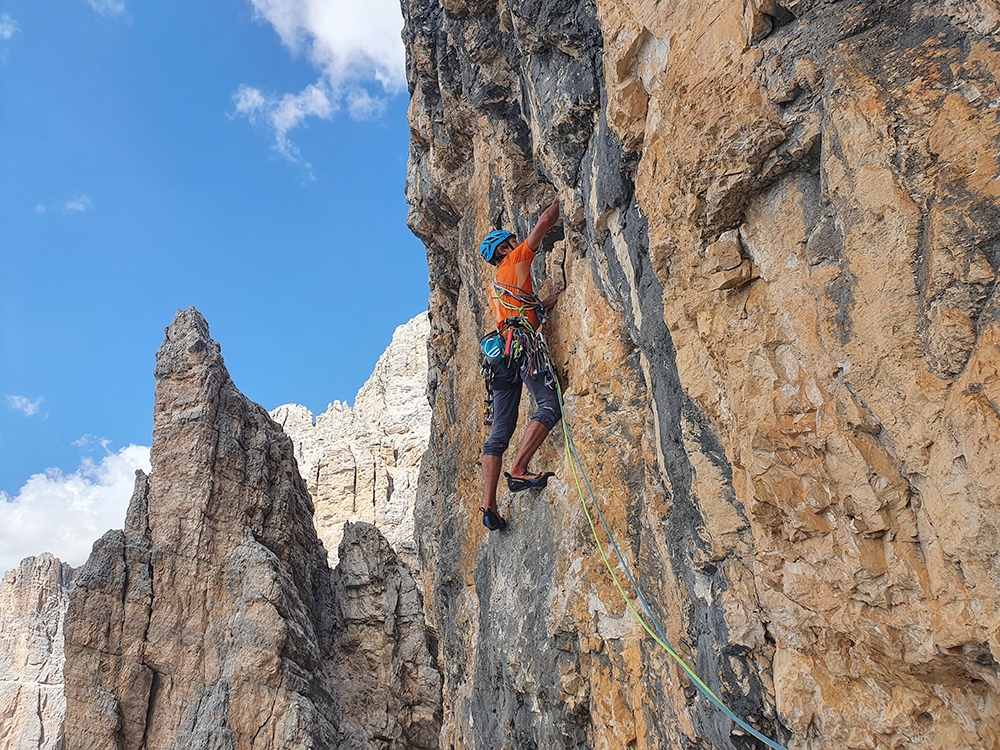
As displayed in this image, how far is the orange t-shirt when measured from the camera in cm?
520

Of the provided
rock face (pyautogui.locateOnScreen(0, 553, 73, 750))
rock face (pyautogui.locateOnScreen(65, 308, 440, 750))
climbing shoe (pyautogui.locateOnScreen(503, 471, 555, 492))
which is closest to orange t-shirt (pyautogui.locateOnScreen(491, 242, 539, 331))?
climbing shoe (pyautogui.locateOnScreen(503, 471, 555, 492))

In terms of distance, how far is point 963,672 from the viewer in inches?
78.4

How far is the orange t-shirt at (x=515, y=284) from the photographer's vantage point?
5.20 meters

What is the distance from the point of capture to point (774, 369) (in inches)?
99.5

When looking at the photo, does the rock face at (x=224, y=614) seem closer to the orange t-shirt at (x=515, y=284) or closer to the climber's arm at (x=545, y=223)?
the orange t-shirt at (x=515, y=284)

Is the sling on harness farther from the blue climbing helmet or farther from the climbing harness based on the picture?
the blue climbing helmet

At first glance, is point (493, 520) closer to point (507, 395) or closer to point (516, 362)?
point (507, 395)

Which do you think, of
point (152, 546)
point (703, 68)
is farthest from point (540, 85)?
point (152, 546)

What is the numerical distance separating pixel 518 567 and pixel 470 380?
9.50 ft

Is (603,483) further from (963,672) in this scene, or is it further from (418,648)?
(418,648)

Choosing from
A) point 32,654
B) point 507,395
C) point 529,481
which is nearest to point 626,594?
point 529,481

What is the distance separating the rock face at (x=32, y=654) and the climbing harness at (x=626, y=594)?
43.0 m

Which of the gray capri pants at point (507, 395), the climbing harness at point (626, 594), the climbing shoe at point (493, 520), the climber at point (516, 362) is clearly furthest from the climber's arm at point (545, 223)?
the climbing shoe at point (493, 520)

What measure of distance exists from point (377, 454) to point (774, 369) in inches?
1911
